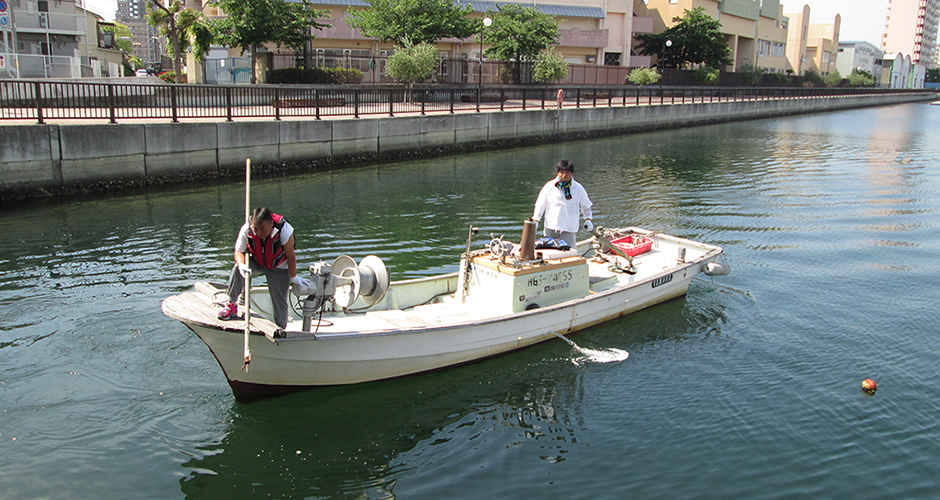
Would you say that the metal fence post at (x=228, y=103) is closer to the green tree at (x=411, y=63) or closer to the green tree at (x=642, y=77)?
the green tree at (x=411, y=63)

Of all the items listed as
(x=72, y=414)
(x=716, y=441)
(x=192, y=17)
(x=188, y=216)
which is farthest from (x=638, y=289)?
(x=192, y=17)

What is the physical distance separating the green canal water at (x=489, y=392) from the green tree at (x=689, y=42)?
182ft

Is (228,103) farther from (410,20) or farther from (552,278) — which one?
(410,20)

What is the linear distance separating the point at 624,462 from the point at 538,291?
3.02m

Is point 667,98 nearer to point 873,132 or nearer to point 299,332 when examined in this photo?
point 873,132

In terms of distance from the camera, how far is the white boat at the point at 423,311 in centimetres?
765

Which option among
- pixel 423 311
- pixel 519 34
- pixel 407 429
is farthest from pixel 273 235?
pixel 519 34

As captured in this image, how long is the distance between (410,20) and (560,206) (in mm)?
32509

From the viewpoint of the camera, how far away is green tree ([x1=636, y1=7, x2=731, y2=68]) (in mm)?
67125

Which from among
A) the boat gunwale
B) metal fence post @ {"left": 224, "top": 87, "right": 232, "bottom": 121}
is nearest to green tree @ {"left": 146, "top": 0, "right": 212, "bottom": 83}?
metal fence post @ {"left": 224, "top": 87, "right": 232, "bottom": 121}

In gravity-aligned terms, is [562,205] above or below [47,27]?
below

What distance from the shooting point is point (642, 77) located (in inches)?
2205

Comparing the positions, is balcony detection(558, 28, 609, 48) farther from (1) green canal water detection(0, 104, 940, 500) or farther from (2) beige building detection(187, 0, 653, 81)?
(1) green canal water detection(0, 104, 940, 500)

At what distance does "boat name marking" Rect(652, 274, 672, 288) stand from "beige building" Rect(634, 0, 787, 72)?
6500 cm
